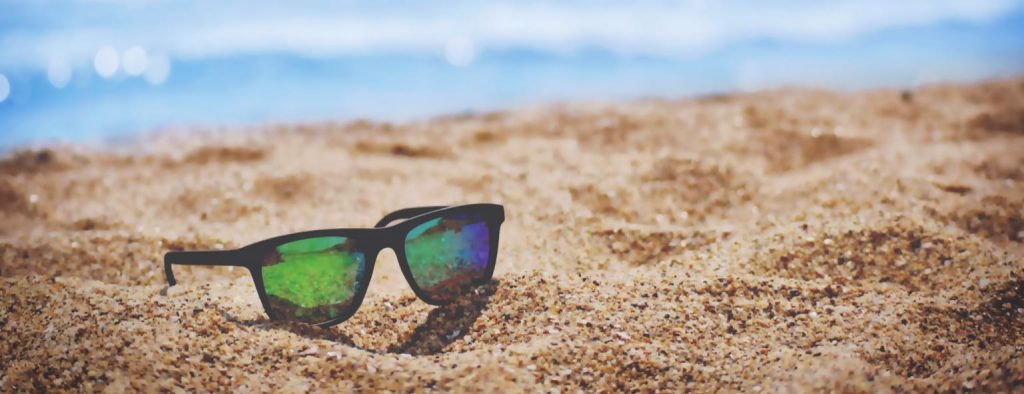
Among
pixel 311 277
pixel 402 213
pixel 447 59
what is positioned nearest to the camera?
pixel 311 277

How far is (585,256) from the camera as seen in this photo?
2.60 metres

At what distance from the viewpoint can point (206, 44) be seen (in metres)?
10.2

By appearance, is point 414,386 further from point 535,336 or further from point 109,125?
point 109,125

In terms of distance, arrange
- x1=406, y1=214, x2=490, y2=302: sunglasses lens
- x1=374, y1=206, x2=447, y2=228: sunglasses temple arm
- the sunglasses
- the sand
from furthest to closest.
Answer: x1=374, y1=206, x2=447, y2=228: sunglasses temple arm → x1=406, y1=214, x2=490, y2=302: sunglasses lens → the sunglasses → the sand

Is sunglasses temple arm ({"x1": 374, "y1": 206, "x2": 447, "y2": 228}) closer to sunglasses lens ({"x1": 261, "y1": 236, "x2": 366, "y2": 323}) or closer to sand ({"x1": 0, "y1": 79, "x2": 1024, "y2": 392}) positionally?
sand ({"x1": 0, "y1": 79, "x2": 1024, "y2": 392})

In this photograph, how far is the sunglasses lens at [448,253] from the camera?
2109 mm

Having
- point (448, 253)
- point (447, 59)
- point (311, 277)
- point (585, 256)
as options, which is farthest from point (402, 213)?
point (447, 59)

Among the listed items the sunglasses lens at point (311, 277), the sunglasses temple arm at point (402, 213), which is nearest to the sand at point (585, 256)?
the sunglasses lens at point (311, 277)

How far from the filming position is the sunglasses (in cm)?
198

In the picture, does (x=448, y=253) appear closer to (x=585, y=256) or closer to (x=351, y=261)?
(x=351, y=261)

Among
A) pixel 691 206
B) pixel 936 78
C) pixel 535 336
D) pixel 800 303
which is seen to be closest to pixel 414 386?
pixel 535 336

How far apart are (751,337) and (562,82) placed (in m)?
7.30

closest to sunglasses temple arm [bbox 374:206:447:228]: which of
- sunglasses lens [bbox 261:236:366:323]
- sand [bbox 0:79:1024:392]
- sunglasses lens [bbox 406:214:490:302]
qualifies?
sand [bbox 0:79:1024:392]

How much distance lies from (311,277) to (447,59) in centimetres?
874
